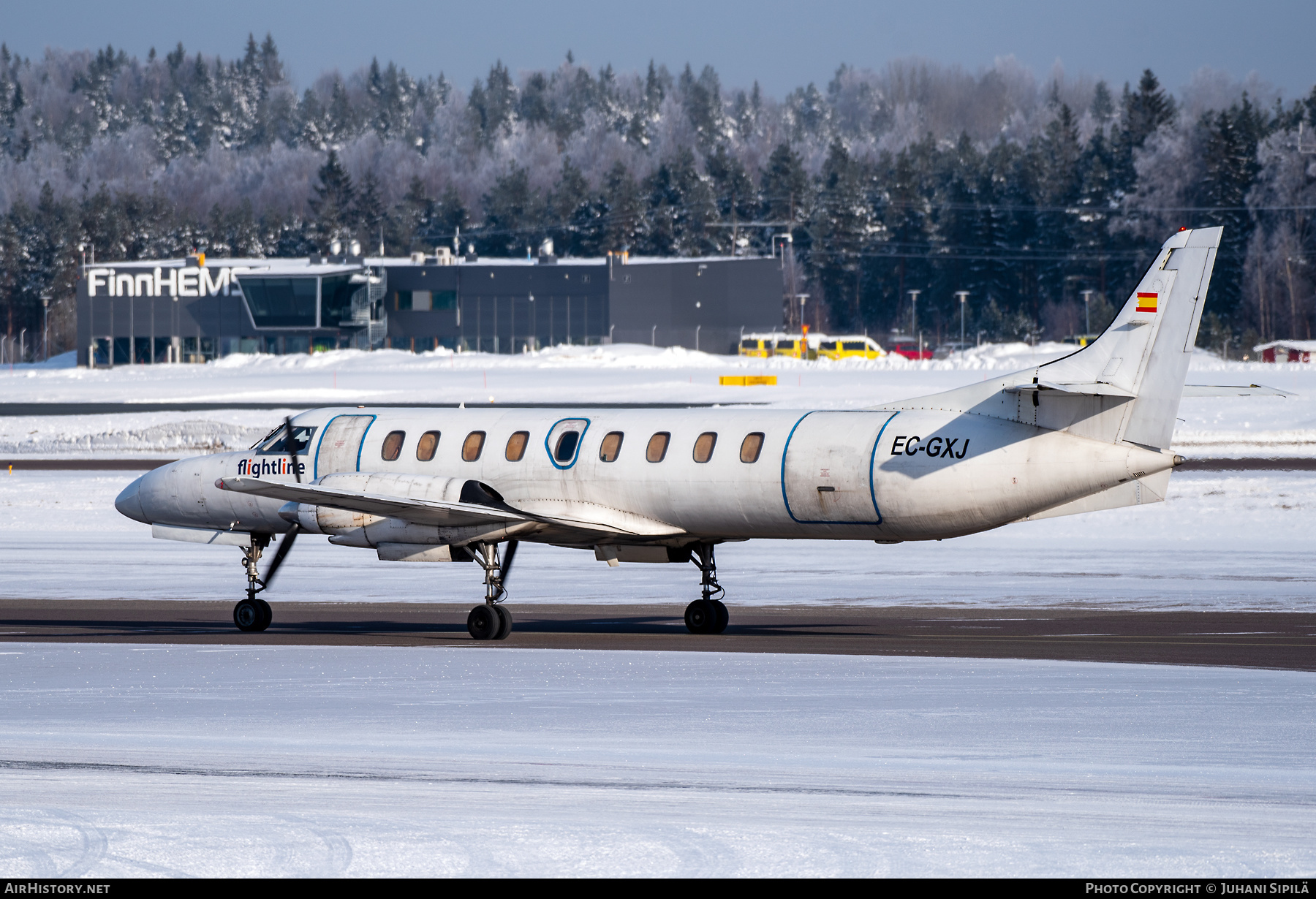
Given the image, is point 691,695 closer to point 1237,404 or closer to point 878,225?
point 1237,404

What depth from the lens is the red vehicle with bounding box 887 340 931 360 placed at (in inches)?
4938

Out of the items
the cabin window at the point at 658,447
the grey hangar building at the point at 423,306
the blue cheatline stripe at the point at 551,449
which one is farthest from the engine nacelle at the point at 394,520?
the grey hangar building at the point at 423,306

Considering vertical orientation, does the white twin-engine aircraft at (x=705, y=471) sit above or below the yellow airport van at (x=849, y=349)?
above

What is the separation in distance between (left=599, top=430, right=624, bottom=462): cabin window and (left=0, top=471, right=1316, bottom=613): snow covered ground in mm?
3681

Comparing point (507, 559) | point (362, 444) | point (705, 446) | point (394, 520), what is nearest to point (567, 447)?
point (507, 559)

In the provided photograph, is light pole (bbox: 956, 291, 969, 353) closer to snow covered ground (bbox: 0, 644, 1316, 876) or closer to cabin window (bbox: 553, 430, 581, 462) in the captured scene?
cabin window (bbox: 553, 430, 581, 462)

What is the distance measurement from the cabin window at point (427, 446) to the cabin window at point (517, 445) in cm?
108

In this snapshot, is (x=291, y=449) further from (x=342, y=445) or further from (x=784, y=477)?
(x=784, y=477)

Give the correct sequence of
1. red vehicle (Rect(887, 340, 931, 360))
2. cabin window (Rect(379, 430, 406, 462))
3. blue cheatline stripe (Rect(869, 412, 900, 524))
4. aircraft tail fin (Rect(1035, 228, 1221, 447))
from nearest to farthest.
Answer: aircraft tail fin (Rect(1035, 228, 1221, 447)), blue cheatline stripe (Rect(869, 412, 900, 524)), cabin window (Rect(379, 430, 406, 462)), red vehicle (Rect(887, 340, 931, 360))

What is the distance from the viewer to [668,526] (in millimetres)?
21875

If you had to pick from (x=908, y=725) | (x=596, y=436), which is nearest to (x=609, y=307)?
(x=596, y=436)

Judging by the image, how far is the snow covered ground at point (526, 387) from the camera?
189ft

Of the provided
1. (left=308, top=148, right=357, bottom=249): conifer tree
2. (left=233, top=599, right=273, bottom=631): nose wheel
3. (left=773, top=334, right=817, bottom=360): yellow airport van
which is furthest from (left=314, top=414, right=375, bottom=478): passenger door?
(left=308, top=148, right=357, bottom=249): conifer tree

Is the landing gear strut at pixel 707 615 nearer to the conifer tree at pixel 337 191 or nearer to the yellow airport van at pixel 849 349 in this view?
the yellow airport van at pixel 849 349
